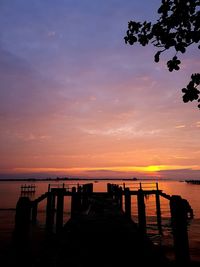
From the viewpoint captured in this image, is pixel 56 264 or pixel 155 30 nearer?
pixel 155 30

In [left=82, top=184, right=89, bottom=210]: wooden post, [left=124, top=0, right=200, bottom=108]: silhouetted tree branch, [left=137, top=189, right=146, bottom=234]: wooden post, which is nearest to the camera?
[left=124, top=0, right=200, bottom=108]: silhouetted tree branch

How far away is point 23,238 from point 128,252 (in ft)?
11.8

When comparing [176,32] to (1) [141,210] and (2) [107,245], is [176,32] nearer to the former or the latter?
(2) [107,245]

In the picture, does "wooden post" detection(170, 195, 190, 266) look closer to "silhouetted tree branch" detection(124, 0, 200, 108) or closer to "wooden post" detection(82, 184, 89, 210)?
"silhouetted tree branch" detection(124, 0, 200, 108)

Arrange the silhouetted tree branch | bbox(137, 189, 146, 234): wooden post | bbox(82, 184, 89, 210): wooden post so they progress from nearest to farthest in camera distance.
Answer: the silhouetted tree branch, bbox(137, 189, 146, 234): wooden post, bbox(82, 184, 89, 210): wooden post

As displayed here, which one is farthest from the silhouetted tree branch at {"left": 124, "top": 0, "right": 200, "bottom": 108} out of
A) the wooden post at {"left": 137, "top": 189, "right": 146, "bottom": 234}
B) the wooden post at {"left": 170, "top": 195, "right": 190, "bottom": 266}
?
the wooden post at {"left": 137, "top": 189, "right": 146, "bottom": 234}

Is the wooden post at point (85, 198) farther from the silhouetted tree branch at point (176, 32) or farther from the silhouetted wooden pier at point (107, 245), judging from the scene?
the silhouetted tree branch at point (176, 32)

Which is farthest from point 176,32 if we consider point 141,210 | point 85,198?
point 85,198

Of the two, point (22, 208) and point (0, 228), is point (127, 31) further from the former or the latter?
point (0, 228)

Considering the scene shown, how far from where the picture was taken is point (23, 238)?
7.87 meters

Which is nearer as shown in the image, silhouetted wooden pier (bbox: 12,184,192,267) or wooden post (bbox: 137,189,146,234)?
silhouetted wooden pier (bbox: 12,184,192,267)

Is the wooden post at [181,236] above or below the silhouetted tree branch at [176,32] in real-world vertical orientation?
below

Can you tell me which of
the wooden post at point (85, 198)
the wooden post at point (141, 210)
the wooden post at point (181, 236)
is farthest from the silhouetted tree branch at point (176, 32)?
the wooden post at point (85, 198)

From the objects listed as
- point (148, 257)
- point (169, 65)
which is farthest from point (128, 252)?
point (169, 65)
